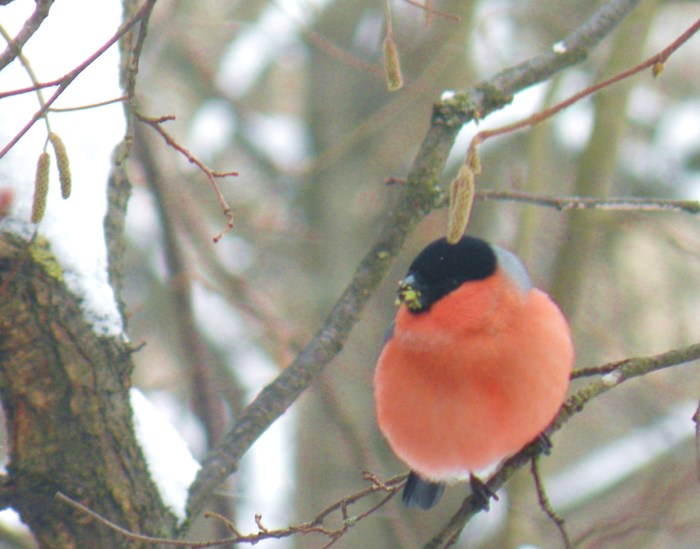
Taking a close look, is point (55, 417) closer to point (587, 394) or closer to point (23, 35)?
point (23, 35)

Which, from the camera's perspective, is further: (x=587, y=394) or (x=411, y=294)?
(x=411, y=294)

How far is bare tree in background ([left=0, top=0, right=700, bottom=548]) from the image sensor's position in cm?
204


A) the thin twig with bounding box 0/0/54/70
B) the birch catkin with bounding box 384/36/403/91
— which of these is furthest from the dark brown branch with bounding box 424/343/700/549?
the thin twig with bounding box 0/0/54/70

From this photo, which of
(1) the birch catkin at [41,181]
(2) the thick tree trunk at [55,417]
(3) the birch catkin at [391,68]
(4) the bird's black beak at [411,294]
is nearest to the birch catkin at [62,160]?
(1) the birch catkin at [41,181]

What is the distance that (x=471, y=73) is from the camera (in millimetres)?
5488

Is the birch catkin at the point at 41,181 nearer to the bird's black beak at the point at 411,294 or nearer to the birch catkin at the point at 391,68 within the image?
the birch catkin at the point at 391,68

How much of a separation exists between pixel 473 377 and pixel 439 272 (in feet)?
1.08

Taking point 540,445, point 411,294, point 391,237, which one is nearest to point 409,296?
point 411,294

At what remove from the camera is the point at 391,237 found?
2.24 meters

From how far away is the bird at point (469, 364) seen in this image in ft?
7.85

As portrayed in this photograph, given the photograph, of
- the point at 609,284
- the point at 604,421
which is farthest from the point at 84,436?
the point at 604,421

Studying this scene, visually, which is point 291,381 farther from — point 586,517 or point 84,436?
point 586,517

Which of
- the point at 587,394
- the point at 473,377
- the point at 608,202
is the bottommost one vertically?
the point at 587,394

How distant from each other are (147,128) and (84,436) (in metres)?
2.10
